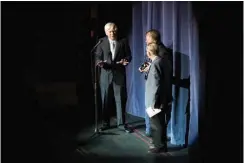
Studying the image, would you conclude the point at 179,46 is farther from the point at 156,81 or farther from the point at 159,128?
the point at 159,128

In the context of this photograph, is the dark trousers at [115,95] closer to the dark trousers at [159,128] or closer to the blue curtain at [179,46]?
the blue curtain at [179,46]

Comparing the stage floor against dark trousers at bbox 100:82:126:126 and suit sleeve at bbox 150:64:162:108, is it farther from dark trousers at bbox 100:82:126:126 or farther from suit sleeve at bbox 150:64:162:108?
suit sleeve at bbox 150:64:162:108

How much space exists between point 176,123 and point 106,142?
82 centimetres

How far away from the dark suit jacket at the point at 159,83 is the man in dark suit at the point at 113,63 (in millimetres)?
686

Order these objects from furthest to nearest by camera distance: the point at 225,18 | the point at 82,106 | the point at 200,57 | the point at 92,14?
the point at 82,106, the point at 92,14, the point at 200,57, the point at 225,18

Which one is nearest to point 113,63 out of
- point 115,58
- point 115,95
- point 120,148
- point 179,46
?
point 115,58

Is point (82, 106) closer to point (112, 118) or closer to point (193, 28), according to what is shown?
point (112, 118)

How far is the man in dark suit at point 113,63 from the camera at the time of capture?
351cm

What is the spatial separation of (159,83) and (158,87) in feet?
0.12

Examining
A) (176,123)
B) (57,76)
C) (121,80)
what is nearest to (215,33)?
(176,123)

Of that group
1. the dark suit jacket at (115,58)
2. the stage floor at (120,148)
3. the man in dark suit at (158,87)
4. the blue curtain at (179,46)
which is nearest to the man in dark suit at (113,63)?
the dark suit jacket at (115,58)

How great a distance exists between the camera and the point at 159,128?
2.99m

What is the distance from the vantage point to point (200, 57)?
8.59 ft

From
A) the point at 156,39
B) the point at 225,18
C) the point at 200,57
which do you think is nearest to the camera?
the point at 225,18
